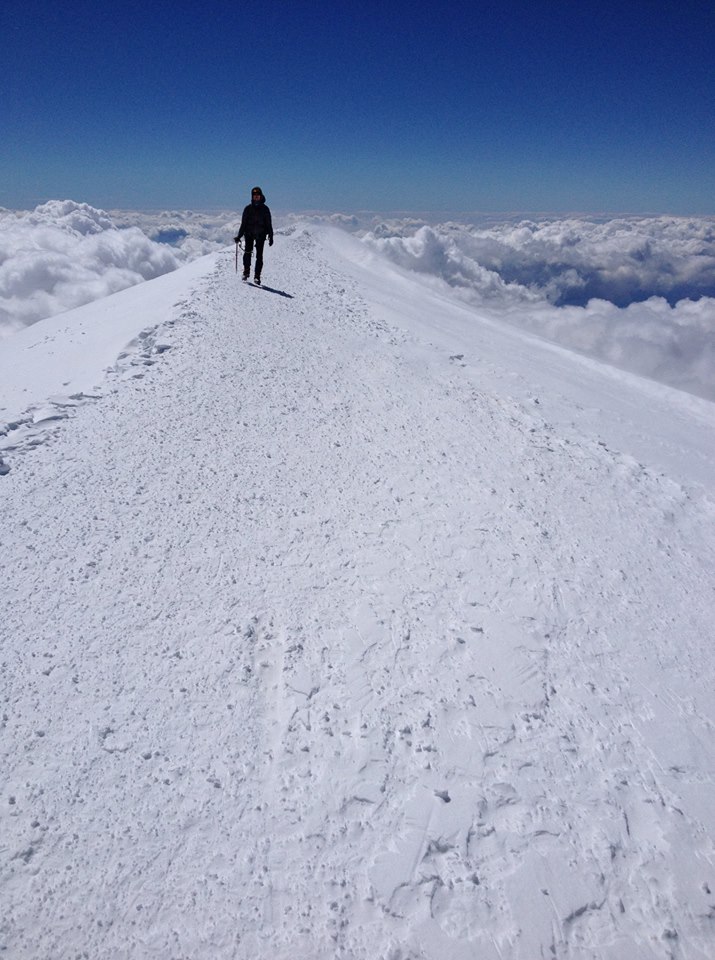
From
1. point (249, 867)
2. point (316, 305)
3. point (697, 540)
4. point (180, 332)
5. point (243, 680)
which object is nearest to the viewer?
point (249, 867)

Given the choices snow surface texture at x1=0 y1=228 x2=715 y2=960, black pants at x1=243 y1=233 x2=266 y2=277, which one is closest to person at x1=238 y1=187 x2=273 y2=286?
black pants at x1=243 y1=233 x2=266 y2=277

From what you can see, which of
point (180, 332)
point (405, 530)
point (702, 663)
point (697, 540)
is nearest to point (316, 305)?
point (180, 332)

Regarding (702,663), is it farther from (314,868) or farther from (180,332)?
(180,332)

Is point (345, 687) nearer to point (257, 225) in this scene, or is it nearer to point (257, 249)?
point (257, 249)

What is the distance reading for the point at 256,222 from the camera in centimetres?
1533

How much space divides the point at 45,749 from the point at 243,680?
5.60 ft

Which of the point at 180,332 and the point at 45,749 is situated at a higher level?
the point at 180,332

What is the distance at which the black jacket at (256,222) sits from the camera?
15.2m

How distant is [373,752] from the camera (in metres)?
4.57

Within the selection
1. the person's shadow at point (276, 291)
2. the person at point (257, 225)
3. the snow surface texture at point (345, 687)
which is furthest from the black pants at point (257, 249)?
the snow surface texture at point (345, 687)

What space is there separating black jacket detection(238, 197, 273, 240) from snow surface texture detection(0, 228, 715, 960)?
758cm

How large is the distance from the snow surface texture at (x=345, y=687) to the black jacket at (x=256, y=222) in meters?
7.58

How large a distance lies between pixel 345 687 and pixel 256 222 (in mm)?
14511

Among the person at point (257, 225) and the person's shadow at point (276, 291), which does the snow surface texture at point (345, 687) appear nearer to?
the person's shadow at point (276, 291)
